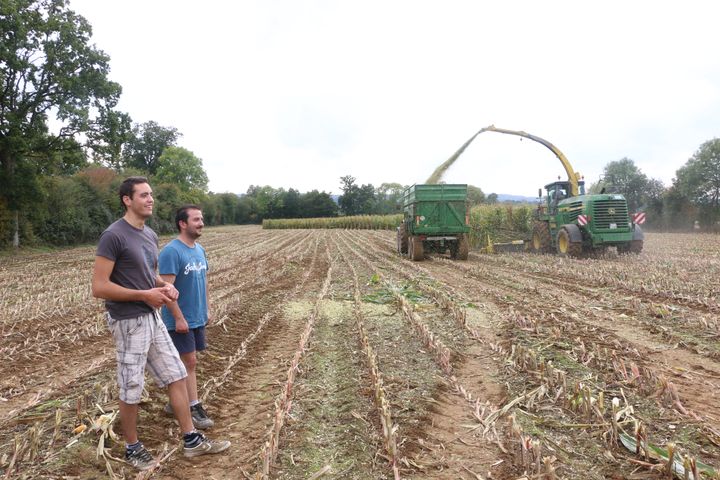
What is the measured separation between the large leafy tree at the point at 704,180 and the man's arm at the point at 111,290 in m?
47.7

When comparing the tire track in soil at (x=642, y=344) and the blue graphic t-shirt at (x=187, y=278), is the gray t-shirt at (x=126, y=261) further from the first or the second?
the tire track in soil at (x=642, y=344)

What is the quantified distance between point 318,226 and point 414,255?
50.1 meters

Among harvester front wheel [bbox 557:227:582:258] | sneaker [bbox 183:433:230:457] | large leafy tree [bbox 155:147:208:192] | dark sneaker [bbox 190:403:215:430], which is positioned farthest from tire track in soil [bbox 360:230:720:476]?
large leafy tree [bbox 155:147:208:192]

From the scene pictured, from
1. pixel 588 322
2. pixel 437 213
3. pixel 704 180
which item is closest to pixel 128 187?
pixel 588 322

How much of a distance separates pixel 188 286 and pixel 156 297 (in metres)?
0.67

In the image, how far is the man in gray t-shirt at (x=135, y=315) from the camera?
9.19ft

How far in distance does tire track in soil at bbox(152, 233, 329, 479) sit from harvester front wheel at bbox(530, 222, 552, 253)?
11.6m

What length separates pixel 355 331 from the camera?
6.32 meters

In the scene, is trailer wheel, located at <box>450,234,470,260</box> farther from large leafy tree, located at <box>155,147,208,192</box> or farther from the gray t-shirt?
large leafy tree, located at <box>155,147,208,192</box>

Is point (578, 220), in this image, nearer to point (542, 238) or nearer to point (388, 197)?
point (542, 238)

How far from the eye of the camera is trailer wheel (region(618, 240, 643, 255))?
1429 centimetres

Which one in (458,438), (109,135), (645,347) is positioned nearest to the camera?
(458,438)

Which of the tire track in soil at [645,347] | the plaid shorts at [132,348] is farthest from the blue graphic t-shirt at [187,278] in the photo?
the tire track in soil at [645,347]

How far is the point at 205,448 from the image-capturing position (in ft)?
10.1
